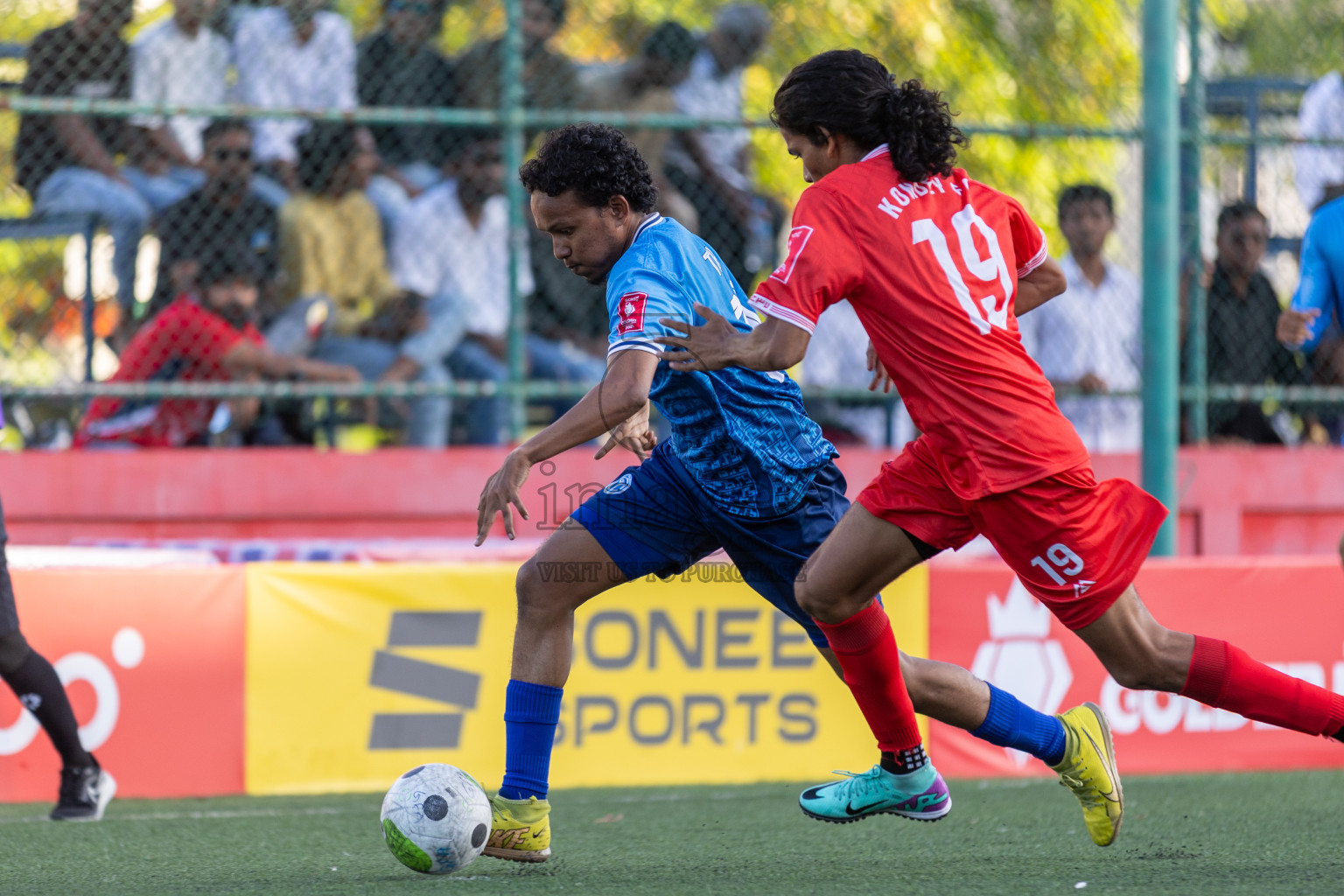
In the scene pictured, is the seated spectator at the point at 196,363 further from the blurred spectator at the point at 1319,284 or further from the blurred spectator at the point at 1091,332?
the blurred spectator at the point at 1319,284

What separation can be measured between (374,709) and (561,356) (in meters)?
2.34

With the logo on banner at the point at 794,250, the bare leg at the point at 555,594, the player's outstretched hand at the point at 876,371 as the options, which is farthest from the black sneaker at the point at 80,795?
the logo on banner at the point at 794,250

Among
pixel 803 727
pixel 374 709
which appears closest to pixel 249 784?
pixel 374 709

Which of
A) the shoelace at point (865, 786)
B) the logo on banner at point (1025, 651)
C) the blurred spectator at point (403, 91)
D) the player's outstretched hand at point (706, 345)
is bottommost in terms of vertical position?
the logo on banner at point (1025, 651)

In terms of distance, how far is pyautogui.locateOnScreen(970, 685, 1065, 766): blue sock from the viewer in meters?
4.27

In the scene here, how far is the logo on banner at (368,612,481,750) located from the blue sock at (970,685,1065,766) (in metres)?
2.48

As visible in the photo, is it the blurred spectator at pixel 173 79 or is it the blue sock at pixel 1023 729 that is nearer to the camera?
the blue sock at pixel 1023 729

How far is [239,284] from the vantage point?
7.41m

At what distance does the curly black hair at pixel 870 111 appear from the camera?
388 centimetres

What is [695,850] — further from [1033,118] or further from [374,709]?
[1033,118]

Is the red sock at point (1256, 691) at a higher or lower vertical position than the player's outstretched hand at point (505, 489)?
lower

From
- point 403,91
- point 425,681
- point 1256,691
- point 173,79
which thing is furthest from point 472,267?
point 1256,691

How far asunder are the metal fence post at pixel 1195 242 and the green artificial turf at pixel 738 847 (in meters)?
2.39

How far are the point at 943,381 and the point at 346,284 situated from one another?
14.6 ft
